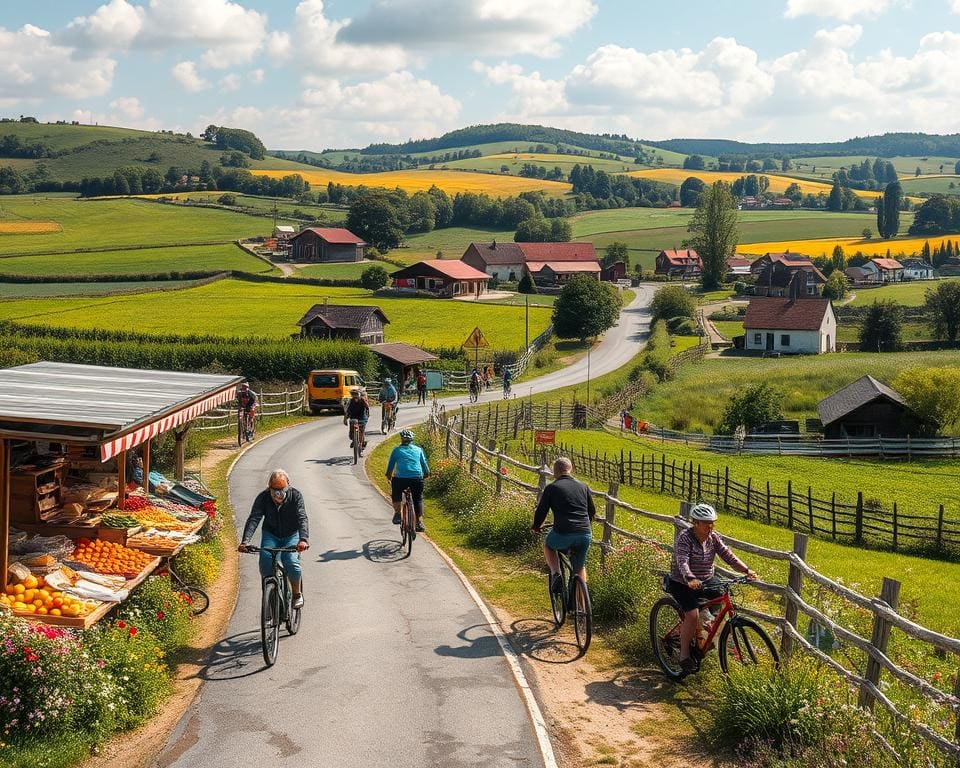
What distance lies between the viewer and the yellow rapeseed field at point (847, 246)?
519 ft

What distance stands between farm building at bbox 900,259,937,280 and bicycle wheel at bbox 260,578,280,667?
491 feet

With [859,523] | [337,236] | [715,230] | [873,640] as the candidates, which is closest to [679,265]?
[715,230]

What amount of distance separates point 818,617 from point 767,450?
39431 millimetres

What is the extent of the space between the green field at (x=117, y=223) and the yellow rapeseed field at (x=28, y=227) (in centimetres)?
130

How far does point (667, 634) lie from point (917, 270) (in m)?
152

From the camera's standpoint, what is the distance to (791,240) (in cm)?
17175

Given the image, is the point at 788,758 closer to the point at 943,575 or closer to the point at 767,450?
the point at 943,575

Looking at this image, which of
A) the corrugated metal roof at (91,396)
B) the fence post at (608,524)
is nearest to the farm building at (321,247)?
the corrugated metal roof at (91,396)

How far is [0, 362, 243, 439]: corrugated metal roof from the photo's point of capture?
32.7 feet

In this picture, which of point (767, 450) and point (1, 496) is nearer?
point (1, 496)

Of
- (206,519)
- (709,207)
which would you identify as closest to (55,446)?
(206,519)

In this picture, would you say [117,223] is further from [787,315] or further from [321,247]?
[787,315]

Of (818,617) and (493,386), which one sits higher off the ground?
(818,617)

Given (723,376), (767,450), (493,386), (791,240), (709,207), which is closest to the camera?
(767,450)
